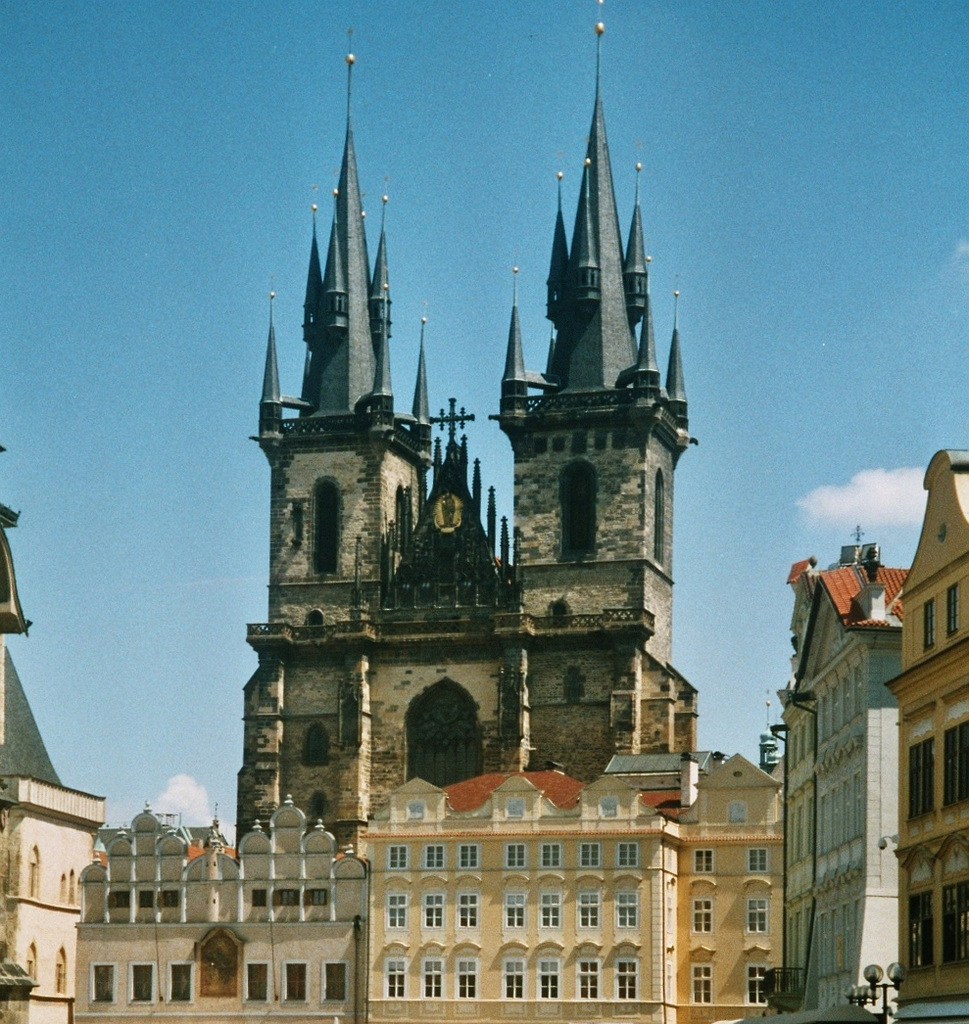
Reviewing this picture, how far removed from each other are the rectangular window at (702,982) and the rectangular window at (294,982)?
13115 millimetres

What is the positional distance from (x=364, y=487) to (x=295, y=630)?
21.5 ft

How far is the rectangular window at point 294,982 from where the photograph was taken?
8094 cm

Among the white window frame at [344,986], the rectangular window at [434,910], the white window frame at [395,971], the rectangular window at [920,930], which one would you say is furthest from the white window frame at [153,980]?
the rectangular window at [920,930]

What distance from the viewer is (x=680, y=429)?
10144 cm

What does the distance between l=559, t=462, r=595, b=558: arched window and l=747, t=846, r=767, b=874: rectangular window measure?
1891 cm

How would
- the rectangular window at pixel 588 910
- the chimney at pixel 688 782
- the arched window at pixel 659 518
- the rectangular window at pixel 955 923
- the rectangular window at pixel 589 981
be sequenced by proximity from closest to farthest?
1. the rectangular window at pixel 955 923
2. the rectangular window at pixel 589 981
3. the rectangular window at pixel 588 910
4. the chimney at pixel 688 782
5. the arched window at pixel 659 518

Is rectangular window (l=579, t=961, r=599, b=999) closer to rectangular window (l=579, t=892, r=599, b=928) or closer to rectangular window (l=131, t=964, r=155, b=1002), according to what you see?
rectangular window (l=579, t=892, r=599, b=928)

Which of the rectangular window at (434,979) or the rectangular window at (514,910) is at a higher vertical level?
the rectangular window at (514,910)

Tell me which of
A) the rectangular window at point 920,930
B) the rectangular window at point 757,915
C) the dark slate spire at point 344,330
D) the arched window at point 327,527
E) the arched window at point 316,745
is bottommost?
the rectangular window at point 920,930

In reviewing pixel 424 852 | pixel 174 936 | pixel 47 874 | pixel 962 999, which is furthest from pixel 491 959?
pixel 962 999

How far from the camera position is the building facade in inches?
1761

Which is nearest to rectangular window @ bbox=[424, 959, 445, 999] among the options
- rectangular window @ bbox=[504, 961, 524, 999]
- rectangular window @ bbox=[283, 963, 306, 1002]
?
rectangular window @ bbox=[504, 961, 524, 999]

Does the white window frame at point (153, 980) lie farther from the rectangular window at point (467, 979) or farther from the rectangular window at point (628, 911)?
the rectangular window at point (628, 911)

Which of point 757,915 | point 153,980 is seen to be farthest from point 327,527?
point 757,915
